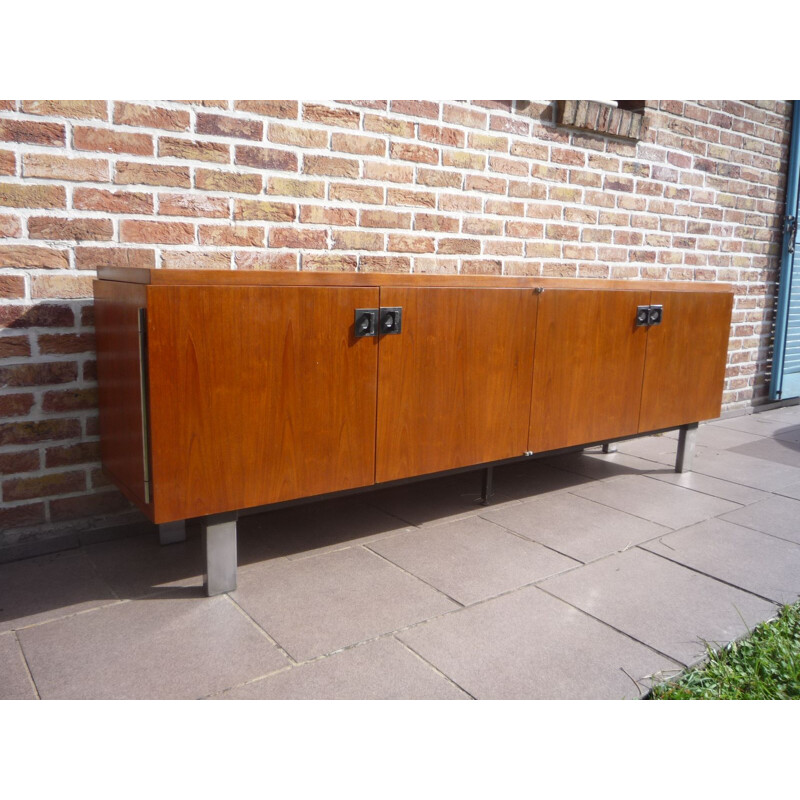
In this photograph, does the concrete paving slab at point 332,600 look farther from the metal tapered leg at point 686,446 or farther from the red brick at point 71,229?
the metal tapered leg at point 686,446

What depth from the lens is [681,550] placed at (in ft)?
8.06

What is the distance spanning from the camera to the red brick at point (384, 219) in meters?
2.84

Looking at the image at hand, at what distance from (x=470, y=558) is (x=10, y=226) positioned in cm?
169

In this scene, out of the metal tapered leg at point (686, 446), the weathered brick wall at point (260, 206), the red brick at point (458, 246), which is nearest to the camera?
the weathered brick wall at point (260, 206)

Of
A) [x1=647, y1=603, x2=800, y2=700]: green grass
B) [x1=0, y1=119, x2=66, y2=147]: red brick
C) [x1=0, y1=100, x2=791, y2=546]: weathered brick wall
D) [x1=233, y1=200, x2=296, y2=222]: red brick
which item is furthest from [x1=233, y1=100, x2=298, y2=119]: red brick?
[x1=647, y1=603, x2=800, y2=700]: green grass

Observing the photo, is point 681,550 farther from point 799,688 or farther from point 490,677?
point 490,677

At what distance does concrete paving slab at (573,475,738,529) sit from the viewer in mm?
2807

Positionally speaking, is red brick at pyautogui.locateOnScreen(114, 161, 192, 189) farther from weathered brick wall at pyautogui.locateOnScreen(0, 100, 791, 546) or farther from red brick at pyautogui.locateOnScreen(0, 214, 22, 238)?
red brick at pyautogui.locateOnScreen(0, 214, 22, 238)

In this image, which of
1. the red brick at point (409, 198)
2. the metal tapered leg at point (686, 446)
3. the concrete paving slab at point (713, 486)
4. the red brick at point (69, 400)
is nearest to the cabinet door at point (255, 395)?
the red brick at point (69, 400)

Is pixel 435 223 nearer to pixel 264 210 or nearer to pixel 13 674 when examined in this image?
pixel 264 210

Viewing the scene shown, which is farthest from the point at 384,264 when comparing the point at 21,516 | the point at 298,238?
the point at 21,516

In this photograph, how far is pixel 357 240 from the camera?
9.30 feet

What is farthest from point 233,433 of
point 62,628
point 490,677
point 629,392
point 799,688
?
point 629,392

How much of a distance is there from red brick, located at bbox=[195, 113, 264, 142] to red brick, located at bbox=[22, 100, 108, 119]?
30 centimetres
